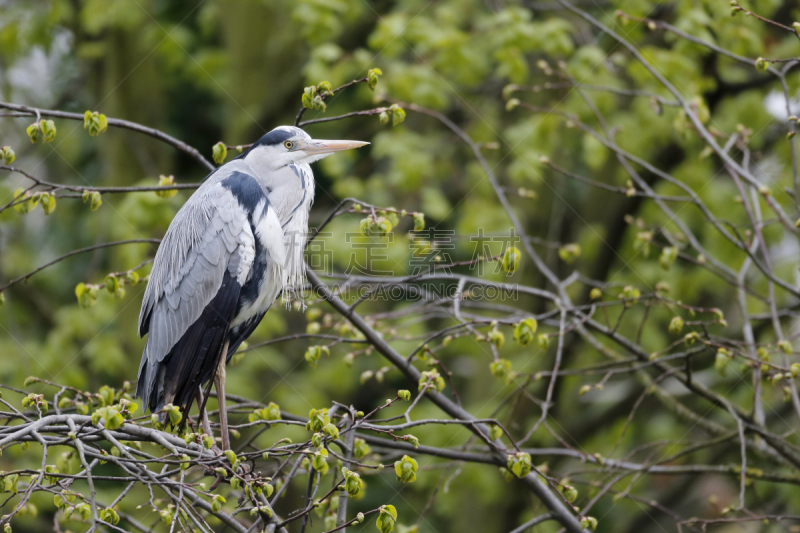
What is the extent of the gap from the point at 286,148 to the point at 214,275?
0.75 meters

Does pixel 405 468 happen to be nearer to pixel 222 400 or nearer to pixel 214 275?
pixel 222 400

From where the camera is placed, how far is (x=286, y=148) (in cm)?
344

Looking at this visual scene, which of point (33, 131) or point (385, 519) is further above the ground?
point (33, 131)

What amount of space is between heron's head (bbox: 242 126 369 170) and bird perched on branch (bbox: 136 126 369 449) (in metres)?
0.03

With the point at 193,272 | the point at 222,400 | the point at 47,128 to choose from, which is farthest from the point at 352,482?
the point at 193,272

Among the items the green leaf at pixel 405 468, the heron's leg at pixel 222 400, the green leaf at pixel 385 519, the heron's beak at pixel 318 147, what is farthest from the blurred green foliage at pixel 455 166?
the green leaf at pixel 385 519

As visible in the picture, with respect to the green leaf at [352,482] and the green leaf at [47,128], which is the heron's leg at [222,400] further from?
the green leaf at [47,128]

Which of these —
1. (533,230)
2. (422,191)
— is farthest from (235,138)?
(533,230)

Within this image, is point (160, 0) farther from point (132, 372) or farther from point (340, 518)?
point (340, 518)

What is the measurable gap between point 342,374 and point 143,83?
9.93ft

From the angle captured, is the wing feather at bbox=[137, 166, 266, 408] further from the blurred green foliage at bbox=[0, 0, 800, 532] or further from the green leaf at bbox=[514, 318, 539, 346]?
the blurred green foliage at bbox=[0, 0, 800, 532]

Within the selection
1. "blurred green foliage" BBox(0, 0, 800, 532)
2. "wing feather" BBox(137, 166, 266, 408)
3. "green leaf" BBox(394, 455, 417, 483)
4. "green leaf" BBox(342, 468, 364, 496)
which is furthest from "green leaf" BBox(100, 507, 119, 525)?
"blurred green foliage" BBox(0, 0, 800, 532)

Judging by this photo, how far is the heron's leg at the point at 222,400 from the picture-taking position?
2.82 m

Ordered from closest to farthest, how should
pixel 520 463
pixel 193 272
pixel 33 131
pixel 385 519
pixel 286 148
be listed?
pixel 385 519
pixel 33 131
pixel 520 463
pixel 193 272
pixel 286 148
